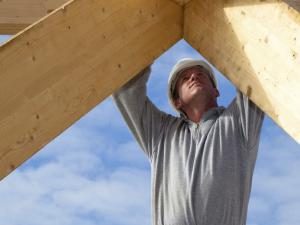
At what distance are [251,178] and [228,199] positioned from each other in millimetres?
210

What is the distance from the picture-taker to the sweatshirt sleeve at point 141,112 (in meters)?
3.72

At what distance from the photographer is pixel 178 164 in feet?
11.4

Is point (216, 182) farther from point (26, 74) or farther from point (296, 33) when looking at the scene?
point (26, 74)

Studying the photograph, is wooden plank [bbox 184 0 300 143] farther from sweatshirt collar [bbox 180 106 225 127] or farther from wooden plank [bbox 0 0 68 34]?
wooden plank [bbox 0 0 68 34]

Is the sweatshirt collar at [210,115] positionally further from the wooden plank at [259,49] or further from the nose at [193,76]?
the wooden plank at [259,49]

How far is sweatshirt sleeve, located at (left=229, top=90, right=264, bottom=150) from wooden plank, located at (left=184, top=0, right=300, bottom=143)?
7.2 inches

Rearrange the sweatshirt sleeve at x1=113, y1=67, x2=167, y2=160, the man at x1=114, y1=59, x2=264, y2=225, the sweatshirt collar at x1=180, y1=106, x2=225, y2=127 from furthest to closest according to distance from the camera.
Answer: the sweatshirt sleeve at x1=113, y1=67, x2=167, y2=160, the sweatshirt collar at x1=180, y1=106, x2=225, y2=127, the man at x1=114, y1=59, x2=264, y2=225

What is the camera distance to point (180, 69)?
12.5ft

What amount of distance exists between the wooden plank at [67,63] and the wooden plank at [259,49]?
265mm

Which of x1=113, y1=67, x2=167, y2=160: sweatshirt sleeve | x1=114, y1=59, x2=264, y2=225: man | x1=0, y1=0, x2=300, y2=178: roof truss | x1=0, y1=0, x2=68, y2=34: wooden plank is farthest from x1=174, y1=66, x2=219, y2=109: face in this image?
x1=0, y1=0, x2=68, y2=34: wooden plank

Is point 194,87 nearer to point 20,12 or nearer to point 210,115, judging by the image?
point 210,115

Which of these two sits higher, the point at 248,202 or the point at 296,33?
the point at 296,33

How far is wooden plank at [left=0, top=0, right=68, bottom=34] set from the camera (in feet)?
11.9

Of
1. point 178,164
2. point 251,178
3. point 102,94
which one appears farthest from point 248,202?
point 102,94
